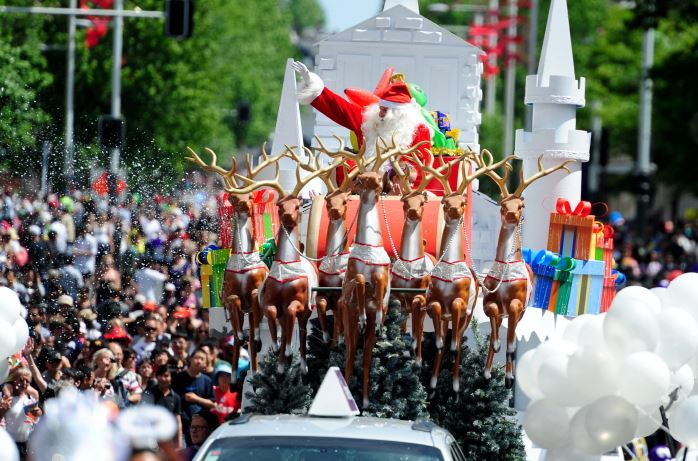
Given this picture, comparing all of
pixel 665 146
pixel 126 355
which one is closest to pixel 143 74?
pixel 665 146

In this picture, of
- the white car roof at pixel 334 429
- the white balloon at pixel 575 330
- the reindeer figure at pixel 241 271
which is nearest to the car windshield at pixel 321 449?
the white car roof at pixel 334 429

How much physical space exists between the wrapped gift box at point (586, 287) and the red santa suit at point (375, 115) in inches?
65.9

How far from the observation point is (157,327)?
17453 millimetres

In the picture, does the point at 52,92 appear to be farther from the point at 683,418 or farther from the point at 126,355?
the point at 683,418

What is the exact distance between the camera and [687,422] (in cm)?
1061

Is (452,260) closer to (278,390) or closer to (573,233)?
(278,390)

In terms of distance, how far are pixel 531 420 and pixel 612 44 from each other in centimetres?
6773

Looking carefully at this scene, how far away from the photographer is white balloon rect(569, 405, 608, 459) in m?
10.4

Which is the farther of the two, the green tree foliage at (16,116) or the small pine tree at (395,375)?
the green tree foliage at (16,116)

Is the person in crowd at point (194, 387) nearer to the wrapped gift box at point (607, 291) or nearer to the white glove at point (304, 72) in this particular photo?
the white glove at point (304, 72)

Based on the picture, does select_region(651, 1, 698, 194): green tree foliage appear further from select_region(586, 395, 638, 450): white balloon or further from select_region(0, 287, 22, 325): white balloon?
select_region(586, 395, 638, 450): white balloon

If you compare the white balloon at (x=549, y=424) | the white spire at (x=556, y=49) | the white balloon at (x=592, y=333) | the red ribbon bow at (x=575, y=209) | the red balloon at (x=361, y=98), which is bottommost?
the white balloon at (x=549, y=424)

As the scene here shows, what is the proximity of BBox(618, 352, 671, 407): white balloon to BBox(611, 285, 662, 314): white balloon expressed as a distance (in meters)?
0.38

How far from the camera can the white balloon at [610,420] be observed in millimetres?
10320
